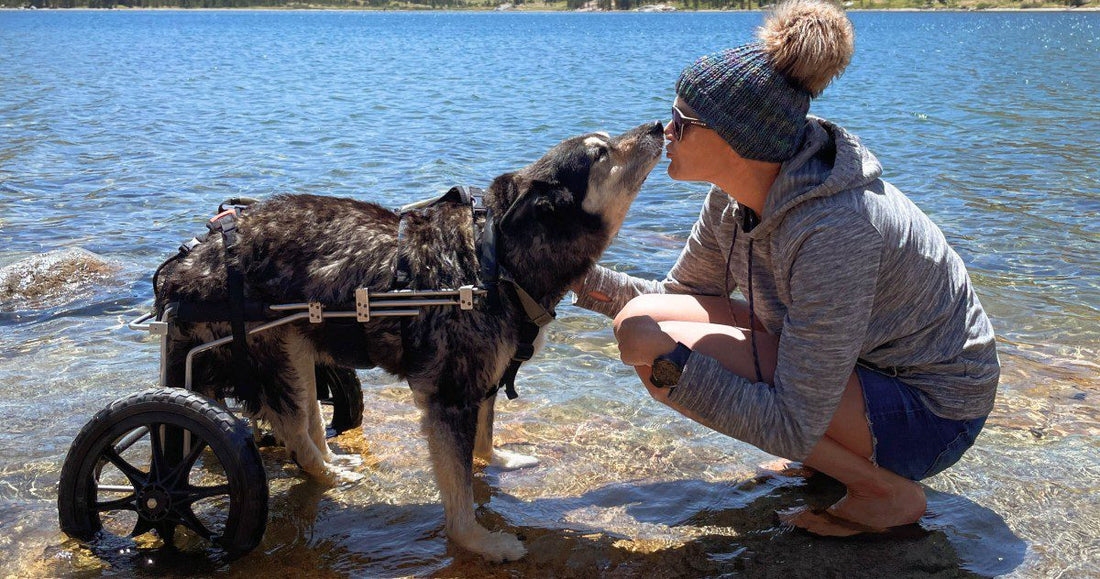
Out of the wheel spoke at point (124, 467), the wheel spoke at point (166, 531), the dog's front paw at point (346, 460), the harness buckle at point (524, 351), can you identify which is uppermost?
the harness buckle at point (524, 351)

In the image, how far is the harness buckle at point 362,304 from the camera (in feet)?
12.0

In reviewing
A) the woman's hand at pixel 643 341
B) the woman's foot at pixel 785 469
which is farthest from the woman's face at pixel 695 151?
the woman's foot at pixel 785 469

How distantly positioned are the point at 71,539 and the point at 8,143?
14.4 meters

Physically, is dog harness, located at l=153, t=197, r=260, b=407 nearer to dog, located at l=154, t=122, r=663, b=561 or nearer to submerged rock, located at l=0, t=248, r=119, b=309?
dog, located at l=154, t=122, r=663, b=561

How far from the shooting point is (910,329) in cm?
365

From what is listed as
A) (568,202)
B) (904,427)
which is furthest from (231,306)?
(904,427)

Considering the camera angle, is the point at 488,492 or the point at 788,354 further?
the point at 488,492

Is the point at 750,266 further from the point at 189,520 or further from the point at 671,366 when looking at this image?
the point at 189,520

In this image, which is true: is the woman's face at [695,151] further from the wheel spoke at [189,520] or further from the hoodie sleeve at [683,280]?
the wheel spoke at [189,520]

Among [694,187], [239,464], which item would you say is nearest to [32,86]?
[694,187]

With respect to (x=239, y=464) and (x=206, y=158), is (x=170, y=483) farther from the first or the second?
(x=206, y=158)

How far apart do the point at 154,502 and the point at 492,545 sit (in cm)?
139

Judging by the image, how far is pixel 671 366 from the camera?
144 inches

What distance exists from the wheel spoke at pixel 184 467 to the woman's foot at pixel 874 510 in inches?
102
